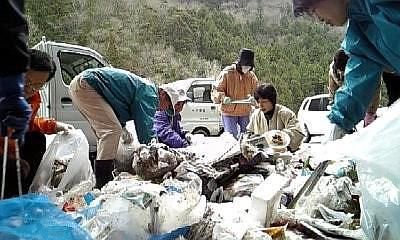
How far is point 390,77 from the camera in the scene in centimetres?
244

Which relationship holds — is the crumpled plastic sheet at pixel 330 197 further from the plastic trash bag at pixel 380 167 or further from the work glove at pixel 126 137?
the work glove at pixel 126 137

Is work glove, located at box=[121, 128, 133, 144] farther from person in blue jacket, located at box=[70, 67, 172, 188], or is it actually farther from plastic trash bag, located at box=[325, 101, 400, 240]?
plastic trash bag, located at box=[325, 101, 400, 240]

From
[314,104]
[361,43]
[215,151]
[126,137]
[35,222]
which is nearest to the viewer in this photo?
[35,222]

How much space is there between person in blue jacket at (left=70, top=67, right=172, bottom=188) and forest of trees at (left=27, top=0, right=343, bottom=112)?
9416mm

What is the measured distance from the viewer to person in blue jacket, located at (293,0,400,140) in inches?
67.6

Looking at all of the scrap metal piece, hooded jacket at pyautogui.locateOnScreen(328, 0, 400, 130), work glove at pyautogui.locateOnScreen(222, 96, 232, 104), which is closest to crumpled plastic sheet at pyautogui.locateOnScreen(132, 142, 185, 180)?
the scrap metal piece

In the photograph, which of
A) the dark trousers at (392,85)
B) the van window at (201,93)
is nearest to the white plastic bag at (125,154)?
A: the dark trousers at (392,85)

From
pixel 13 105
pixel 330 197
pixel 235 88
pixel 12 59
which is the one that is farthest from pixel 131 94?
pixel 12 59

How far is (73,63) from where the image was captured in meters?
6.69

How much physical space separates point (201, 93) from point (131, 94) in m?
5.50

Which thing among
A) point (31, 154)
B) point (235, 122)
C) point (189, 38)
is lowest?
point (189, 38)

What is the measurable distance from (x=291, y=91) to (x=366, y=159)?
11.6 m

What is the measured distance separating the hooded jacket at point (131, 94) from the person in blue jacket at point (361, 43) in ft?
5.43

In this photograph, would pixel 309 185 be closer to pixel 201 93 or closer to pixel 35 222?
pixel 35 222
